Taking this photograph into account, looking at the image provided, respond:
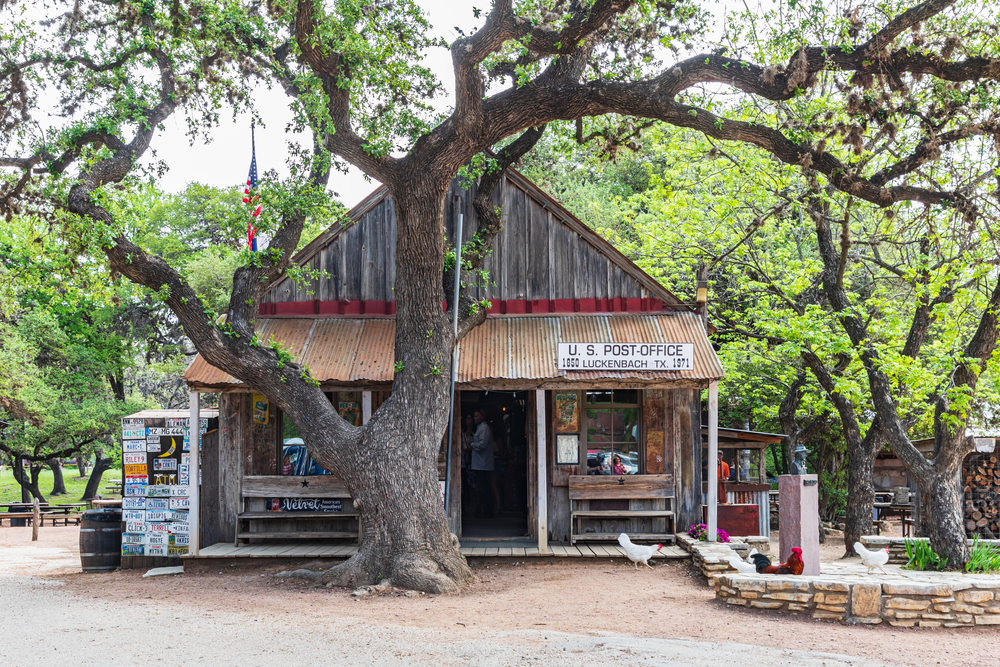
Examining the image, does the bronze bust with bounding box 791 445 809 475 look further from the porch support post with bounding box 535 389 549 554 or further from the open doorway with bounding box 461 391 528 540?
the open doorway with bounding box 461 391 528 540

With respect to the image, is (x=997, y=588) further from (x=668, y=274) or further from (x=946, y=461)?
(x=668, y=274)

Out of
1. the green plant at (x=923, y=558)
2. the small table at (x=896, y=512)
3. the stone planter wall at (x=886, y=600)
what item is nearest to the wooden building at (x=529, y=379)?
the green plant at (x=923, y=558)

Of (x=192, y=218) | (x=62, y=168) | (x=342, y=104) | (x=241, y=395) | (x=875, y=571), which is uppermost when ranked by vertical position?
(x=192, y=218)

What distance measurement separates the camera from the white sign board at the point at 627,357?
11703mm

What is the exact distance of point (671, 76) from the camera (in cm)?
964

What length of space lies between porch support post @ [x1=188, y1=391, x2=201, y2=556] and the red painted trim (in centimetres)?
214

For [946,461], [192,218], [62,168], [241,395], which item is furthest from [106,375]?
[946,461]

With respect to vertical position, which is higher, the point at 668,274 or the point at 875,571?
the point at 668,274

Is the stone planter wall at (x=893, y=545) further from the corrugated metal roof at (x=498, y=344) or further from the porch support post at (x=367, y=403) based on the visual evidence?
the porch support post at (x=367, y=403)

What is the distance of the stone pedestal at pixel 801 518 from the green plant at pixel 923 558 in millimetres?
2526

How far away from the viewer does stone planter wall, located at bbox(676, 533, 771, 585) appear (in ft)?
33.7

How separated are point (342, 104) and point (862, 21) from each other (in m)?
6.16

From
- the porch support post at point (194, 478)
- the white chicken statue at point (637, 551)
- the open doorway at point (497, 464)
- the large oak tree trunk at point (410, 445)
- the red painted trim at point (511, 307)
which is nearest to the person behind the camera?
the large oak tree trunk at point (410, 445)

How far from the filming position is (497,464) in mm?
15258
